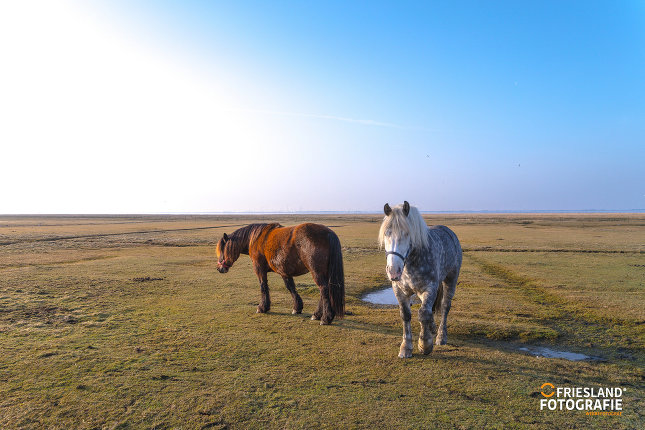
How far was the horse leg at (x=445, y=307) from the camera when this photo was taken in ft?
21.3

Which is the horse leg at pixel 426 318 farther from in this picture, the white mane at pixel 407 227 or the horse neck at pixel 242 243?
the horse neck at pixel 242 243

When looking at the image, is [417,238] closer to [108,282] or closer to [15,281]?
[108,282]

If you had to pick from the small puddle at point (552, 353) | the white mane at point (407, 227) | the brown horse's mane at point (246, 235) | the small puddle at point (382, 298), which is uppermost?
the white mane at point (407, 227)

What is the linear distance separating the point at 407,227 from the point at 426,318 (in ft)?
5.17

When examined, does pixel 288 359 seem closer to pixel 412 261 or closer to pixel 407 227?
pixel 412 261

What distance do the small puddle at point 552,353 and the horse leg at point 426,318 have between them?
1835 mm

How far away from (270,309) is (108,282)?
6554 mm

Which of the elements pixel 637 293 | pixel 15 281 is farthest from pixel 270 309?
pixel 637 293

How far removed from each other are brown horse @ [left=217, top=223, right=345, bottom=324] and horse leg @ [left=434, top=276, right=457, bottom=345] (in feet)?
6.51

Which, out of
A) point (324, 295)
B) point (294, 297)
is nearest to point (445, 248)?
point (324, 295)

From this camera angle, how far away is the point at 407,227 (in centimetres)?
527

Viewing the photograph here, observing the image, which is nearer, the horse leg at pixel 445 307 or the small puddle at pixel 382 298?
the horse leg at pixel 445 307

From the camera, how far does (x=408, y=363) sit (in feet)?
18.2

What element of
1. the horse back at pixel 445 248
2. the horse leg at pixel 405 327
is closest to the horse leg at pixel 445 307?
the horse back at pixel 445 248
